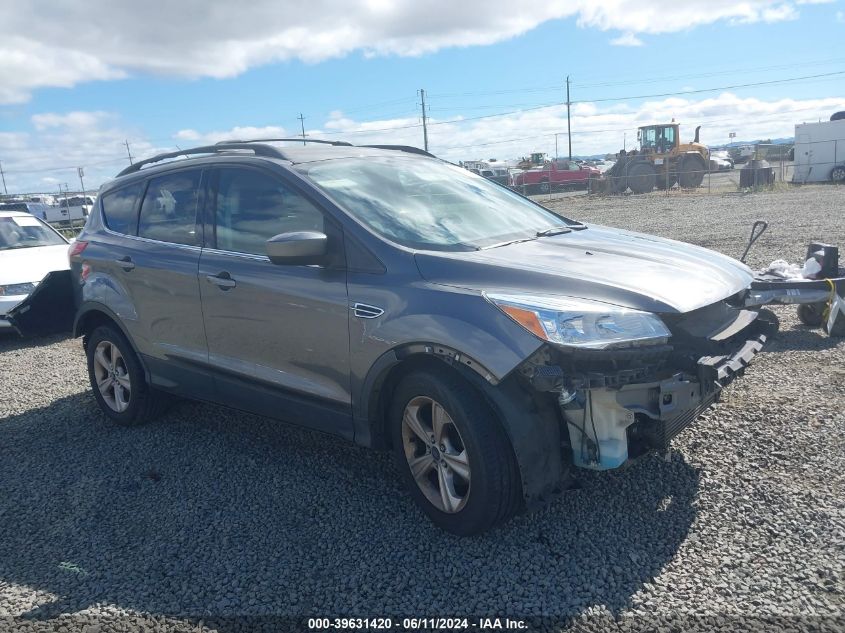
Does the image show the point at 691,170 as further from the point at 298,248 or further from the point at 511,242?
the point at 298,248

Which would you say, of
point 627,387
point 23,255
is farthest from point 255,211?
point 23,255

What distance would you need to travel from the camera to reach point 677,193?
28.2 m

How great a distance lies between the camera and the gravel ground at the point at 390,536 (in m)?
2.85

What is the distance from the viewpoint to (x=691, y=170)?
3108 centimetres

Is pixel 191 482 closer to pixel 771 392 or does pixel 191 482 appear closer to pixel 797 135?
pixel 771 392

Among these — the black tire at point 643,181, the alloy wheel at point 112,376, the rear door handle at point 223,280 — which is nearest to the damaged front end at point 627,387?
the rear door handle at point 223,280

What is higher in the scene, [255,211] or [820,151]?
[820,151]

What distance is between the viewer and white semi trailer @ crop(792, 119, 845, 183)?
2946cm

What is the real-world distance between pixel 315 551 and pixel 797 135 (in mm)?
33842

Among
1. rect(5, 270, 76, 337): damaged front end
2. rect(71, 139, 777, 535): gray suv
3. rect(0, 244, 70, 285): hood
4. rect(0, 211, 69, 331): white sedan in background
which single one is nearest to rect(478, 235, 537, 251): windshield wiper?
rect(71, 139, 777, 535): gray suv

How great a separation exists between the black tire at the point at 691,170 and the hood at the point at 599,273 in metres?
29.2

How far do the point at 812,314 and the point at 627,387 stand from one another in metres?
4.23

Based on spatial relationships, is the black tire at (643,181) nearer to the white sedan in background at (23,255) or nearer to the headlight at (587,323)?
the white sedan in background at (23,255)

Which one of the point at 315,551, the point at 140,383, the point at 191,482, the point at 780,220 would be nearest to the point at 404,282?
the point at 315,551
